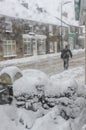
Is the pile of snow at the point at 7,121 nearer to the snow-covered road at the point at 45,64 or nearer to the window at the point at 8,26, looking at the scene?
the snow-covered road at the point at 45,64

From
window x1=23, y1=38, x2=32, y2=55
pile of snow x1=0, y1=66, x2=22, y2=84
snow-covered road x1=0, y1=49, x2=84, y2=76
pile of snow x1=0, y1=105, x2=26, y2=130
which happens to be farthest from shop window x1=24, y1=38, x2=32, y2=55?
pile of snow x1=0, y1=105, x2=26, y2=130

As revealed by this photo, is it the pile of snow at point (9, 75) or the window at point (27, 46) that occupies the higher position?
the pile of snow at point (9, 75)

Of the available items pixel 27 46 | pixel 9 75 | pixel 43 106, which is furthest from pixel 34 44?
pixel 43 106

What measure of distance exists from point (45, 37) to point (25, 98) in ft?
91.1

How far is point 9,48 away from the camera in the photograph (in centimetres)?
2698

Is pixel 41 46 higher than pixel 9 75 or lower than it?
lower

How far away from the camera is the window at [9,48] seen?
26.2 meters

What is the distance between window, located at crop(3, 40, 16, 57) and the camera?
26.2m

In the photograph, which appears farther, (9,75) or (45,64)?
(45,64)

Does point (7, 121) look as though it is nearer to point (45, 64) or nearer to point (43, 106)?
point (43, 106)

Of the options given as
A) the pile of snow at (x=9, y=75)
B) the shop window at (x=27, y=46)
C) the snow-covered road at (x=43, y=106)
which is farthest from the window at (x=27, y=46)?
the snow-covered road at (x=43, y=106)

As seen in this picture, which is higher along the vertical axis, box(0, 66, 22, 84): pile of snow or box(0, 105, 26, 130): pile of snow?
box(0, 66, 22, 84): pile of snow

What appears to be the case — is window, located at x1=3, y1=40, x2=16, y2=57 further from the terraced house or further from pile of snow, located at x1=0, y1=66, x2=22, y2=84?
pile of snow, located at x1=0, y1=66, x2=22, y2=84

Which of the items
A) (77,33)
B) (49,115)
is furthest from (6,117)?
(77,33)
